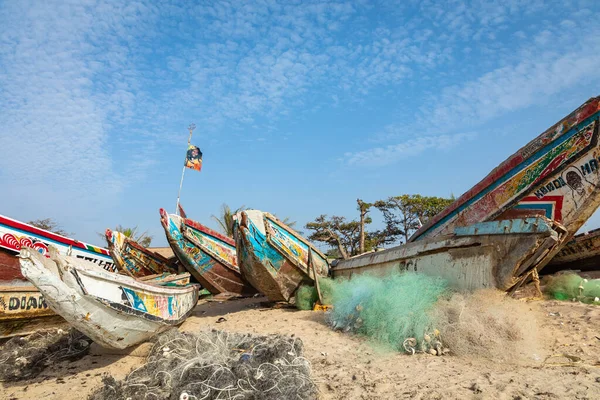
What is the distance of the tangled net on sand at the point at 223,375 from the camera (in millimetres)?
3623

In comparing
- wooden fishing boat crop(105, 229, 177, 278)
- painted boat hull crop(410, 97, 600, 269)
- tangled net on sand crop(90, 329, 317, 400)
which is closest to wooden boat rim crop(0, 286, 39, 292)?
tangled net on sand crop(90, 329, 317, 400)

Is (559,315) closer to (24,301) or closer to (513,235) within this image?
(513,235)

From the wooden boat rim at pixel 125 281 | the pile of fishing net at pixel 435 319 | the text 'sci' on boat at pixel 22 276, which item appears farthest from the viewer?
the text 'sci' on boat at pixel 22 276

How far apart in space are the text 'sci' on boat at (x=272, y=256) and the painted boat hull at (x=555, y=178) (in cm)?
387

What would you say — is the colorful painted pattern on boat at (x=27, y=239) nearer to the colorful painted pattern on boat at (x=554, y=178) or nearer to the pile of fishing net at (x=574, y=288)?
the colorful painted pattern on boat at (x=554, y=178)

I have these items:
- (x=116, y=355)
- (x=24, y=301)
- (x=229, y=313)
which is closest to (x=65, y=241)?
(x=24, y=301)

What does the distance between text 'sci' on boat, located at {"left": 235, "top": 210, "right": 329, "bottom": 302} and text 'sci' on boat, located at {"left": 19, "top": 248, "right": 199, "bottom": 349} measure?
286 cm

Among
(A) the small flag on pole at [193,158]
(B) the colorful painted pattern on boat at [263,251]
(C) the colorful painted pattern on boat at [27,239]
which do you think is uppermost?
(A) the small flag on pole at [193,158]

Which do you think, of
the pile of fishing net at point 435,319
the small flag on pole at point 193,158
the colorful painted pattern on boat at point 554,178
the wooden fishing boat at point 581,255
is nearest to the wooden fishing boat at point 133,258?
the small flag on pole at point 193,158

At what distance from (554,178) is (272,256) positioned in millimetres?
5581

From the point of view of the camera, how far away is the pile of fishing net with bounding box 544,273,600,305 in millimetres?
6204

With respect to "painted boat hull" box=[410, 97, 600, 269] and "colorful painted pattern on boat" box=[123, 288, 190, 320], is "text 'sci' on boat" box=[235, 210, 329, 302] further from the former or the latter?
"painted boat hull" box=[410, 97, 600, 269]

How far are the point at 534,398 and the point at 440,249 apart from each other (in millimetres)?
3251

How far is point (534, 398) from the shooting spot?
331 cm
